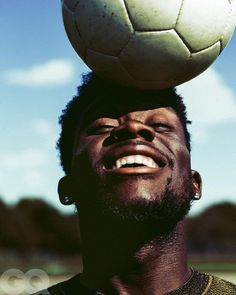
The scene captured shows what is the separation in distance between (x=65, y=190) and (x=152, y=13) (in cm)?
141

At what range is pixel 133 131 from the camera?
4289 millimetres

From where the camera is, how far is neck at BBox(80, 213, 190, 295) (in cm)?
432

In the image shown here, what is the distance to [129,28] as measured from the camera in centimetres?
425

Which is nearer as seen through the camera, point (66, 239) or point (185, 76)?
point (185, 76)

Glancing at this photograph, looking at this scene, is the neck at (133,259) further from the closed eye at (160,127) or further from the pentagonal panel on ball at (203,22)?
the pentagonal panel on ball at (203,22)

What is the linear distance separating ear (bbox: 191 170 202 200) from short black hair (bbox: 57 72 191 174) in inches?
7.3

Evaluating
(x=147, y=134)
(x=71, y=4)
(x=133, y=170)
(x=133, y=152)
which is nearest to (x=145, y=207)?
(x=133, y=170)

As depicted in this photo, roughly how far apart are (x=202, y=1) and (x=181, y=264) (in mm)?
1678

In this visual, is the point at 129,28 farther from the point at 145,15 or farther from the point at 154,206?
the point at 154,206

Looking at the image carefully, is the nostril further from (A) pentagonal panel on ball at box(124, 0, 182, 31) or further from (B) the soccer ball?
(A) pentagonal panel on ball at box(124, 0, 182, 31)

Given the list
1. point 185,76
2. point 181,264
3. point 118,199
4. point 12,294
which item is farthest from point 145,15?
point 12,294

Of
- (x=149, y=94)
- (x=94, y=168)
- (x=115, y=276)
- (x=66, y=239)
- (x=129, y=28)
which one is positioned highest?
(x=66, y=239)

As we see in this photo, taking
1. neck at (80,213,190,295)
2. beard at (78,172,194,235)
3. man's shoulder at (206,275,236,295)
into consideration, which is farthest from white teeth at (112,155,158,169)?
man's shoulder at (206,275,236,295)

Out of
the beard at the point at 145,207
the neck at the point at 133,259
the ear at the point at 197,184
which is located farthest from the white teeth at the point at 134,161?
the ear at the point at 197,184
